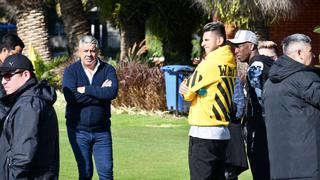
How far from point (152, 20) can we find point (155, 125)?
631cm

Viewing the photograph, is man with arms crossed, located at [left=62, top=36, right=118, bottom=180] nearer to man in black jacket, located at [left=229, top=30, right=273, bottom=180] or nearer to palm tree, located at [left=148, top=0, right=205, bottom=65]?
man in black jacket, located at [left=229, top=30, right=273, bottom=180]

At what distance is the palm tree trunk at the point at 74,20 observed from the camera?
2334 centimetres

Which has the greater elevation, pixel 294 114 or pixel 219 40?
pixel 219 40

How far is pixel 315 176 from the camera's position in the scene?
21.3 feet

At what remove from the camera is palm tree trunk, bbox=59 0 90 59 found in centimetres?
2334

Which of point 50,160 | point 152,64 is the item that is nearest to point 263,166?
point 50,160

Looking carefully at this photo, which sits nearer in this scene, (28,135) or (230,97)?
(28,135)

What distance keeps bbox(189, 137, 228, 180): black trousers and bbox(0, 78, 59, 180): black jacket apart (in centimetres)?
174

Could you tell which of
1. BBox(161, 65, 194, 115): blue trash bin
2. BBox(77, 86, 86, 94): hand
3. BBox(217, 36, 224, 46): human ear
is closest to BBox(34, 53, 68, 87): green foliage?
BBox(161, 65, 194, 115): blue trash bin

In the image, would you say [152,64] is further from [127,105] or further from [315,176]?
[315,176]

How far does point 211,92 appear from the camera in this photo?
7516 mm

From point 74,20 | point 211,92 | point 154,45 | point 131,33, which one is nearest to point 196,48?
point 131,33

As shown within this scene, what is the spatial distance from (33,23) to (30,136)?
18971 mm

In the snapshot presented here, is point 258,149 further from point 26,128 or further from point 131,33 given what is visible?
point 131,33
